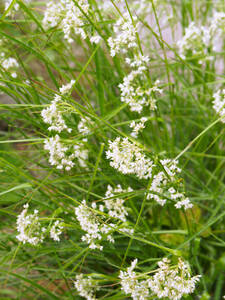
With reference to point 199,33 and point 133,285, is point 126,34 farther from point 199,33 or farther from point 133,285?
point 133,285

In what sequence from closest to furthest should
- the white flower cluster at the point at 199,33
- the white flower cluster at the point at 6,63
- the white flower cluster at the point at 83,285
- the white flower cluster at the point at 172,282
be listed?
the white flower cluster at the point at 172,282 → the white flower cluster at the point at 83,285 → the white flower cluster at the point at 6,63 → the white flower cluster at the point at 199,33

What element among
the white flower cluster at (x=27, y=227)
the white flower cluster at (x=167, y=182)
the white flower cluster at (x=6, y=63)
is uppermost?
the white flower cluster at (x=6, y=63)

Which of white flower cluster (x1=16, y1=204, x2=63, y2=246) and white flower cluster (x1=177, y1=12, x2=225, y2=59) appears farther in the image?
white flower cluster (x1=177, y1=12, x2=225, y2=59)

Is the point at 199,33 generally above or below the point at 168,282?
above

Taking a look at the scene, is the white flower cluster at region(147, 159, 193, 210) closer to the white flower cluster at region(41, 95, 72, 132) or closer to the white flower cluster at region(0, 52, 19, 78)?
the white flower cluster at region(41, 95, 72, 132)

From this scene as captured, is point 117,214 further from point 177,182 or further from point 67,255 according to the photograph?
point 67,255

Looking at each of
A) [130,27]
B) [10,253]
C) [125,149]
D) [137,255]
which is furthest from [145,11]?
[10,253]

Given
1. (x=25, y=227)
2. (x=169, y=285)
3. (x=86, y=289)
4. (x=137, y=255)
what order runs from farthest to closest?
(x=137, y=255) < (x=86, y=289) < (x=25, y=227) < (x=169, y=285)

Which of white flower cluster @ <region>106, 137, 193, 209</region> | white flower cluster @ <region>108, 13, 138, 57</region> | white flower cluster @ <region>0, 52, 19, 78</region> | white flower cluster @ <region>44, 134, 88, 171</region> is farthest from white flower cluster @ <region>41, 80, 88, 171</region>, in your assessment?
white flower cluster @ <region>0, 52, 19, 78</region>

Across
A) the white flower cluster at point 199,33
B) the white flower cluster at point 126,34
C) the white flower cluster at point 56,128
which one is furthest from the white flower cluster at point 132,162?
the white flower cluster at point 199,33

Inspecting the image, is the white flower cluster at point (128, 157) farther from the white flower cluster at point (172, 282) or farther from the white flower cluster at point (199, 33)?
the white flower cluster at point (199, 33)

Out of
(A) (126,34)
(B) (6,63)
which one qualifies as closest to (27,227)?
(A) (126,34)
